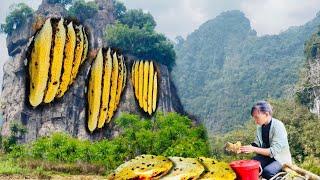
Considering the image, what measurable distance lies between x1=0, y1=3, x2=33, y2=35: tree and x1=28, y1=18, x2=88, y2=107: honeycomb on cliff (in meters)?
13.9

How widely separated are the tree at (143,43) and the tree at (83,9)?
2593 mm

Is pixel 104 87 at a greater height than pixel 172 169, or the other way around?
pixel 104 87

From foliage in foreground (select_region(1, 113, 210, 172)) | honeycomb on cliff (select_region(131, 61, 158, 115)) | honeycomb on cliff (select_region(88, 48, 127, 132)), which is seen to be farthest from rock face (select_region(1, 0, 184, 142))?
honeycomb on cliff (select_region(88, 48, 127, 132))

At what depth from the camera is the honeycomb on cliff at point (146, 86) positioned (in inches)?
388

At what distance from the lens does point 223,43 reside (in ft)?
206

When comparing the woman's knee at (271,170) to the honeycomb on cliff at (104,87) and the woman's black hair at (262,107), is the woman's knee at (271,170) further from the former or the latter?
the honeycomb on cliff at (104,87)

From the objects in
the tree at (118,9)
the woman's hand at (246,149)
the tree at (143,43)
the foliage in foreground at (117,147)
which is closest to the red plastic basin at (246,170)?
the woman's hand at (246,149)

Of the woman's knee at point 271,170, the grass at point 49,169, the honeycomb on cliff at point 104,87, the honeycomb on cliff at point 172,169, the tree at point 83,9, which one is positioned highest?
the tree at point 83,9

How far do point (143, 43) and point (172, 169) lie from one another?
1994cm

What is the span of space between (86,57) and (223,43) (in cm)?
5619

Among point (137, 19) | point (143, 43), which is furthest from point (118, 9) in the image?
point (143, 43)

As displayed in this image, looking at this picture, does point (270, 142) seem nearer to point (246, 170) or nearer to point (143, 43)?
point (246, 170)

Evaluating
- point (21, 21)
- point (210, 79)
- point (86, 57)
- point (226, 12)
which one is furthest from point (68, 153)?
point (226, 12)

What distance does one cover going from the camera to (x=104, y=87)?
8.18 meters
